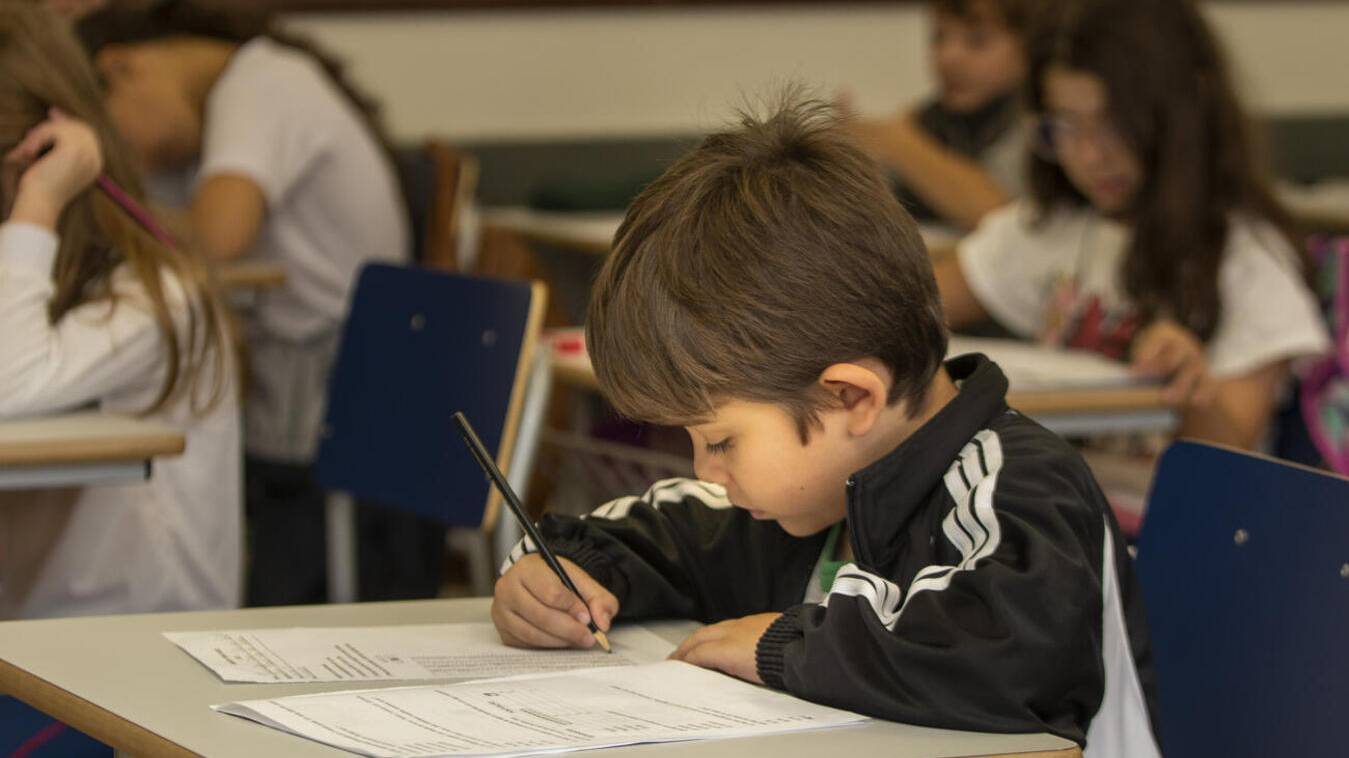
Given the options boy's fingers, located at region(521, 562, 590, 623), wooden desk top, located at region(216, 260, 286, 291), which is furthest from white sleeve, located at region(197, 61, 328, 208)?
boy's fingers, located at region(521, 562, 590, 623)

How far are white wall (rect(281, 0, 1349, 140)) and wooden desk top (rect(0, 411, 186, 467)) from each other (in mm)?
3090

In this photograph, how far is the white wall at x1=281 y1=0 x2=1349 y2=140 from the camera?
4.98 meters

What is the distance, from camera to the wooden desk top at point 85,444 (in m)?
1.78

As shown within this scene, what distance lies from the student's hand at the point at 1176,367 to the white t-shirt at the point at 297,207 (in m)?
1.37

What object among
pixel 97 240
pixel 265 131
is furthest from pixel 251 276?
pixel 97 240

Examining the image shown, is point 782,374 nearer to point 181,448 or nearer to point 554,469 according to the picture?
point 181,448

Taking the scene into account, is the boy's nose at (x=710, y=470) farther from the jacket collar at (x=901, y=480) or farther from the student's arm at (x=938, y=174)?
the student's arm at (x=938, y=174)

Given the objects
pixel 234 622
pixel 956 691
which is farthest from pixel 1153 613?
pixel 234 622

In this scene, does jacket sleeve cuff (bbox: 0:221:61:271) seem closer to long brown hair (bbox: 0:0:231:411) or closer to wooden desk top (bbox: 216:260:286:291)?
long brown hair (bbox: 0:0:231:411)

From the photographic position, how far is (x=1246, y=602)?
1411 mm

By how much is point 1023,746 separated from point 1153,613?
0.46m

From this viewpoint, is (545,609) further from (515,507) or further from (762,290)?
(762,290)

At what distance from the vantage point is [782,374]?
1.26 metres

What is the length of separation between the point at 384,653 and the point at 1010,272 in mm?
2007
